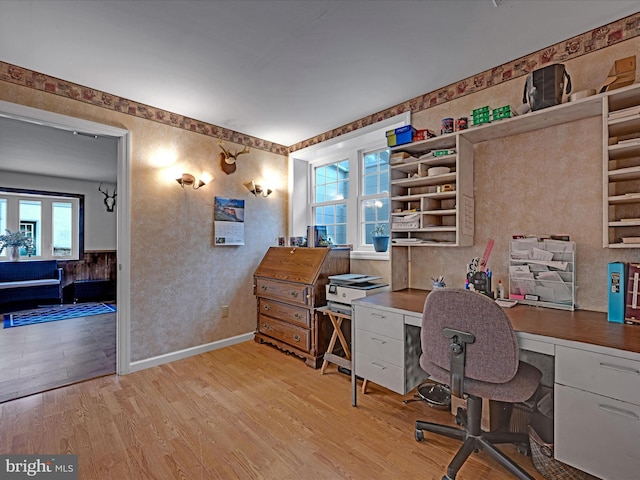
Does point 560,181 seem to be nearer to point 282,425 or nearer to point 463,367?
point 463,367

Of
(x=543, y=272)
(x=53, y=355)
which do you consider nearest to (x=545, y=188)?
(x=543, y=272)

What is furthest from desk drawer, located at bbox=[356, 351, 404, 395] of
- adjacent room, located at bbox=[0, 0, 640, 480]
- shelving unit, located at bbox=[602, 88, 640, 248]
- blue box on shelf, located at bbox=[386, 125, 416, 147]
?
blue box on shelf, located at bbox=[386, 125, 416, 147]

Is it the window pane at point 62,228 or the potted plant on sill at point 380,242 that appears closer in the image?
the potted plant on sill at point 380,242

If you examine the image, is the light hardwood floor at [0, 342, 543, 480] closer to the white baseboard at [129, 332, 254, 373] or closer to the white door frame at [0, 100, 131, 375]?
the white baseboard at [129, 332, 254, 373]

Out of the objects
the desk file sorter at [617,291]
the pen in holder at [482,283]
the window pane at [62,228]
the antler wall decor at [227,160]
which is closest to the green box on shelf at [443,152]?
the pen in holder at [482,283]

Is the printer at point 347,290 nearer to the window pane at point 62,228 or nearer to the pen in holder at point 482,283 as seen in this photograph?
the pen in holder at point 482,283

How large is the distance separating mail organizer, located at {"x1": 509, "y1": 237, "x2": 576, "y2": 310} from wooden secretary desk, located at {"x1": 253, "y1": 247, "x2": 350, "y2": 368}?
1582 millimetres

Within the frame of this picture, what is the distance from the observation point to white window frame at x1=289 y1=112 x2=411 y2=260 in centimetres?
309

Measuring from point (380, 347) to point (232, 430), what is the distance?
3.53 ft

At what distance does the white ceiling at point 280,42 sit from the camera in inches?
65.9

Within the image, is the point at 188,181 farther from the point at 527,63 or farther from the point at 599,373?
the point at 599,373

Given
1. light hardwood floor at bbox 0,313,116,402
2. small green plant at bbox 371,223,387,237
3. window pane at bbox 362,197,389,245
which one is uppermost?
window pane at bbox 362,197,389,245

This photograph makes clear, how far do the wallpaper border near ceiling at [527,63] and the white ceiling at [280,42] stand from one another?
5 centimetres

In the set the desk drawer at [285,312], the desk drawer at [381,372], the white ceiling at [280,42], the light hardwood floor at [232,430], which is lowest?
the light hardwood floor at [232,430]
